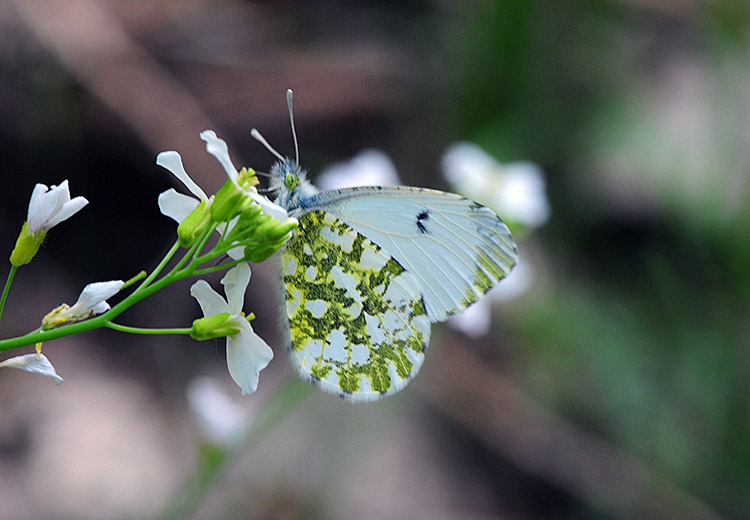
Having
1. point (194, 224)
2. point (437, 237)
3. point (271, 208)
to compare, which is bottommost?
point (437, 237)

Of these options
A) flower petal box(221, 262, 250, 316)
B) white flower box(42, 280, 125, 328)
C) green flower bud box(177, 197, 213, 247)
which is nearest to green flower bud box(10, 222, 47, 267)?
white flower box(42, 280, 125, 328)

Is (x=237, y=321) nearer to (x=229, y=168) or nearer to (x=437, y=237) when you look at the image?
(x=229, y=168)

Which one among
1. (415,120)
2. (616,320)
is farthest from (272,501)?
(415,120)

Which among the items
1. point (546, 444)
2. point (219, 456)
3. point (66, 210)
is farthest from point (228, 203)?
point (546, 444)

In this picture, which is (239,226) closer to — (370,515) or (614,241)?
(370,515)

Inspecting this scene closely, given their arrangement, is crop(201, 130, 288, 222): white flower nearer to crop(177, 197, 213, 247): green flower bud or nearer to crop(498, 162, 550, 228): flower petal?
crop(177, 197, 213, 247): green flower bud
